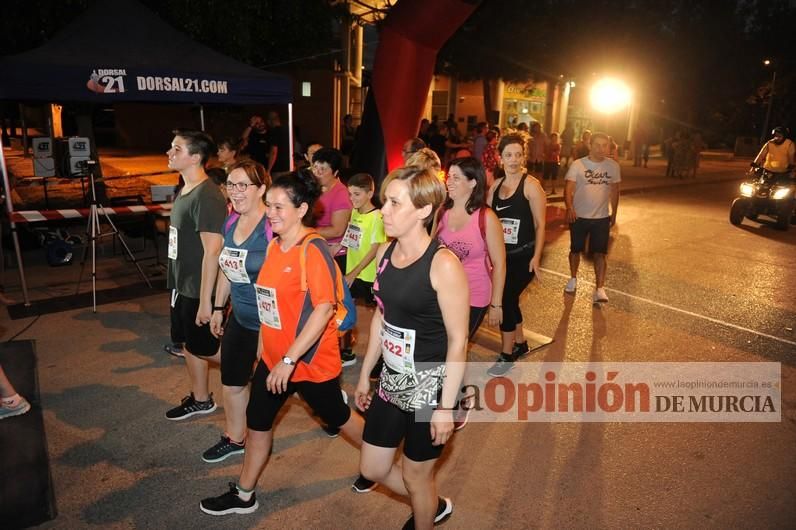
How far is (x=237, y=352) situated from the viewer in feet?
11.9

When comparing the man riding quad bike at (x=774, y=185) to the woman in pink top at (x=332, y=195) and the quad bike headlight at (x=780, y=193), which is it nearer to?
the quad bike headlight at (x=780, y=193)

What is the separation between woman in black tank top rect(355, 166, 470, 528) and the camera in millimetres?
2656

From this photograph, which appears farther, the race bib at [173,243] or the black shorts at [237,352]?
the race bib at [173,243]

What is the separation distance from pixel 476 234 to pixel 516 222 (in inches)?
44.5

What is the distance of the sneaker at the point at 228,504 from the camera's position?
3422 millimetres

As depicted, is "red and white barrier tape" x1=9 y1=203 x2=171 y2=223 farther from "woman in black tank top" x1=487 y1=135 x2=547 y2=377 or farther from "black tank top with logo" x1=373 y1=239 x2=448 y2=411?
"black tank top with logo" x1=373 y1=239 x2=448 y2=411

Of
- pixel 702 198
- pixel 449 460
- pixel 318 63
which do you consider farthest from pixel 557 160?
pixel 449 460

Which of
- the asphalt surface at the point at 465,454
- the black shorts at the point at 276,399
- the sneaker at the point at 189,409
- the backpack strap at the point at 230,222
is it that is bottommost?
the asphalt surface at the point at 465,454

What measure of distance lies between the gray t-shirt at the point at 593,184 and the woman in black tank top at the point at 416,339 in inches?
196

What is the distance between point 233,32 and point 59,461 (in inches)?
371

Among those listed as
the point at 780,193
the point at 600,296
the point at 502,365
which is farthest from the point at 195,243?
the point at 780,193

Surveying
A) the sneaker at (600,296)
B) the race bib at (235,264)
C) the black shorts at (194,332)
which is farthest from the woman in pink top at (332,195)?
the sneaker at (600,296)

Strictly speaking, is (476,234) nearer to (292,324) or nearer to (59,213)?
(292,324)

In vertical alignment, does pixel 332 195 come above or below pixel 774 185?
above
